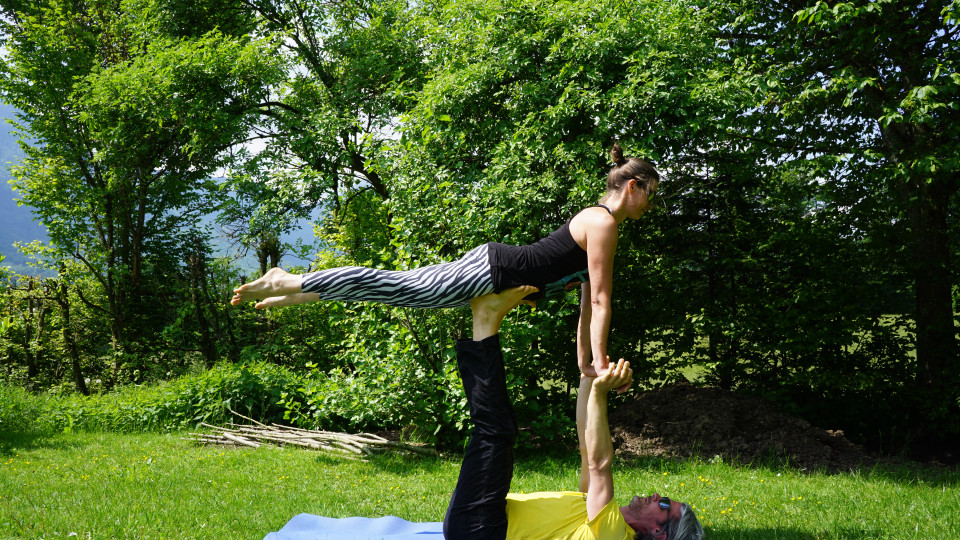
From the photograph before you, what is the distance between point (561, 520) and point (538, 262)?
130 cm

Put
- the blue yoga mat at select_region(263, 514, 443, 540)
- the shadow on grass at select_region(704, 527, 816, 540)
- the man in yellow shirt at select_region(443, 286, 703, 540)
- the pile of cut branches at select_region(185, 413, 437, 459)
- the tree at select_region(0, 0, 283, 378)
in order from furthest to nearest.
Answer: the tree at select_region(0, 0, 283, 378), the pile of cut branches at select_region(185, 413, 437, 459), the shadow on grass at select_region(704, 527, 816, 540), the blue yoga mat at select_region(263, 514, 443, 540), the man in yellow shirt at select_region(443, 286, 703, 540)

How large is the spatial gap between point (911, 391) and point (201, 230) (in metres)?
14.2

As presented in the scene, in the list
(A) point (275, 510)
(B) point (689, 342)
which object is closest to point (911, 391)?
(B) point (689, 342)

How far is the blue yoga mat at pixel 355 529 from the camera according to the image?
3816 mm

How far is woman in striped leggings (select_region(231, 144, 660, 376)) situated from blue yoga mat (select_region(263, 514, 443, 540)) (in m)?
1.35

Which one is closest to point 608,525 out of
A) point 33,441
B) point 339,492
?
point 339,492

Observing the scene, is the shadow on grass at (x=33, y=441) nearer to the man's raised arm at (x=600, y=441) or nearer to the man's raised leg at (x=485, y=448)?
the man's raised leg at (x=485, y=448)

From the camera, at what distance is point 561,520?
339 centimetres

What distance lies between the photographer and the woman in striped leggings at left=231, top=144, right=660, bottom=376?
11.4 feet

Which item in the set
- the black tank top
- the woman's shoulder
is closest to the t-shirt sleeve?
the black tank top

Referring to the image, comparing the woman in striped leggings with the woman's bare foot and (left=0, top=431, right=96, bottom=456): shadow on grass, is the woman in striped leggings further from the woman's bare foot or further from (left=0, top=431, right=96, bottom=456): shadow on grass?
(left=0, top=431, right=96, bottom=456): shadow on grass

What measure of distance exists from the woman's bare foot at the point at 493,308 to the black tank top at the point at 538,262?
0.13 feet

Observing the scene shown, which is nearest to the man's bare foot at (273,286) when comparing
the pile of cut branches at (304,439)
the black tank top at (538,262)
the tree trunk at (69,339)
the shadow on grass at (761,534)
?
the black tank top at (538,262)

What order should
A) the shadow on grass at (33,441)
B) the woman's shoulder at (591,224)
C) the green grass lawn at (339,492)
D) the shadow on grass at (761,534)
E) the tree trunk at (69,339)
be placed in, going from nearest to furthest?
the woman's shoulder at (591,224) < the shadow on grass at (761,534) < the green grass lawn at (339,492) < the shadow on grass at (33,441) < the tree trunk at (69,339)
